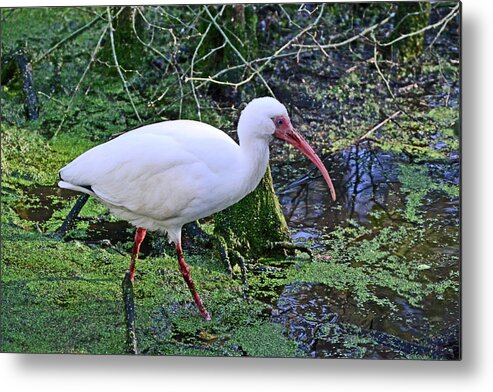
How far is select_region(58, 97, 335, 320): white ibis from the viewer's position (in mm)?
2980

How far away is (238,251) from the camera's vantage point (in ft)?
10.6

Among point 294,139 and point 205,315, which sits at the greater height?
point 294,139

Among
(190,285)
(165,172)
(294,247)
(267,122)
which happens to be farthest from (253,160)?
(190,285)

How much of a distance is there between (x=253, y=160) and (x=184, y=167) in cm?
22

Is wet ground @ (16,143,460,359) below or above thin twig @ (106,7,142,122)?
below

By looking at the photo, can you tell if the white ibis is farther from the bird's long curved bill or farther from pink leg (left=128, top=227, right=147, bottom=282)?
pink leg (left=128, top=227, right=147, bottom=282)

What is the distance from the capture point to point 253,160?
2990mm

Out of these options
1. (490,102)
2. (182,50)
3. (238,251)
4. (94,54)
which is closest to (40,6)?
(94,54)

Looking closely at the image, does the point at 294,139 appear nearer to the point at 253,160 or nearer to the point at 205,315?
the point at 253,160

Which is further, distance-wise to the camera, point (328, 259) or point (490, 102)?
point (328, 259)

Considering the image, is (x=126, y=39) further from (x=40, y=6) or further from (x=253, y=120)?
(x=253, y=120)

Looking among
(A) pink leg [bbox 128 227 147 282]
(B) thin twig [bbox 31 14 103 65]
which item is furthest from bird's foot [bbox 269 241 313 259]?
(B) thin twig [bbox 31 14 103 65]

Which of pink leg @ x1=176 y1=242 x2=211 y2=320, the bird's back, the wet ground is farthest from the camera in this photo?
pink leg @ x1=176 y1=242 x2=211 y2=320

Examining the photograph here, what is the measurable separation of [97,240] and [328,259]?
0.79 m
